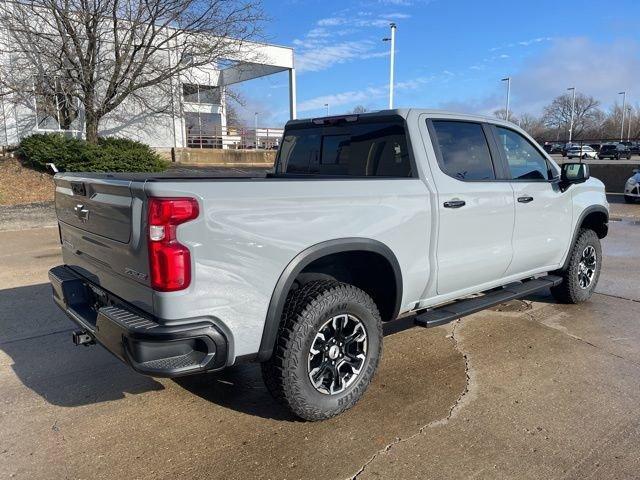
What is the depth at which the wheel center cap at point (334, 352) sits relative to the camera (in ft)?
10.4

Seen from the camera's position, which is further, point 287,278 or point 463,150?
point 463,150

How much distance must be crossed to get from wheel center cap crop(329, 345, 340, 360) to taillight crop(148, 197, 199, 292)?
3.68ft

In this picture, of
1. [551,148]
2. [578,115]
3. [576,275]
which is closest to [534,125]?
[578,115]

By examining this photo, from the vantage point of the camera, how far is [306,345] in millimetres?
2965

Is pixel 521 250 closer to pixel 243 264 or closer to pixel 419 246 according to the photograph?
pixel 419 246

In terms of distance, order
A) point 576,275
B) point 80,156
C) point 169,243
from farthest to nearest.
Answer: point 80,156 → point 576,275 → point 169,243

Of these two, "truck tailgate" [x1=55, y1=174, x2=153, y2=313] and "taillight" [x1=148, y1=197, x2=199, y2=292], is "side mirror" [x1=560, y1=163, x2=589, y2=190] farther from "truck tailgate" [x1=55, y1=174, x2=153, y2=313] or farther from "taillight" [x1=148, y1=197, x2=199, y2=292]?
"truck tailgate" [x1=55, y1=174, x2=153, y2=313]

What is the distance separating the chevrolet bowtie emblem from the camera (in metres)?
3.12

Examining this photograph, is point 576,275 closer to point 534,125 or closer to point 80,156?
point 80,156

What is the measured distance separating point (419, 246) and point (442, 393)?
1.05 metres

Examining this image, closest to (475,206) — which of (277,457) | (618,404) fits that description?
(618,404)

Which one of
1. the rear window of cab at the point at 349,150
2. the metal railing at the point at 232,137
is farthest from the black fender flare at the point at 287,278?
the metal railing at the point at 232,137

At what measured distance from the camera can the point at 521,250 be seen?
4430 mm

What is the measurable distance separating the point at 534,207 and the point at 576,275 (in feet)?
4.33
